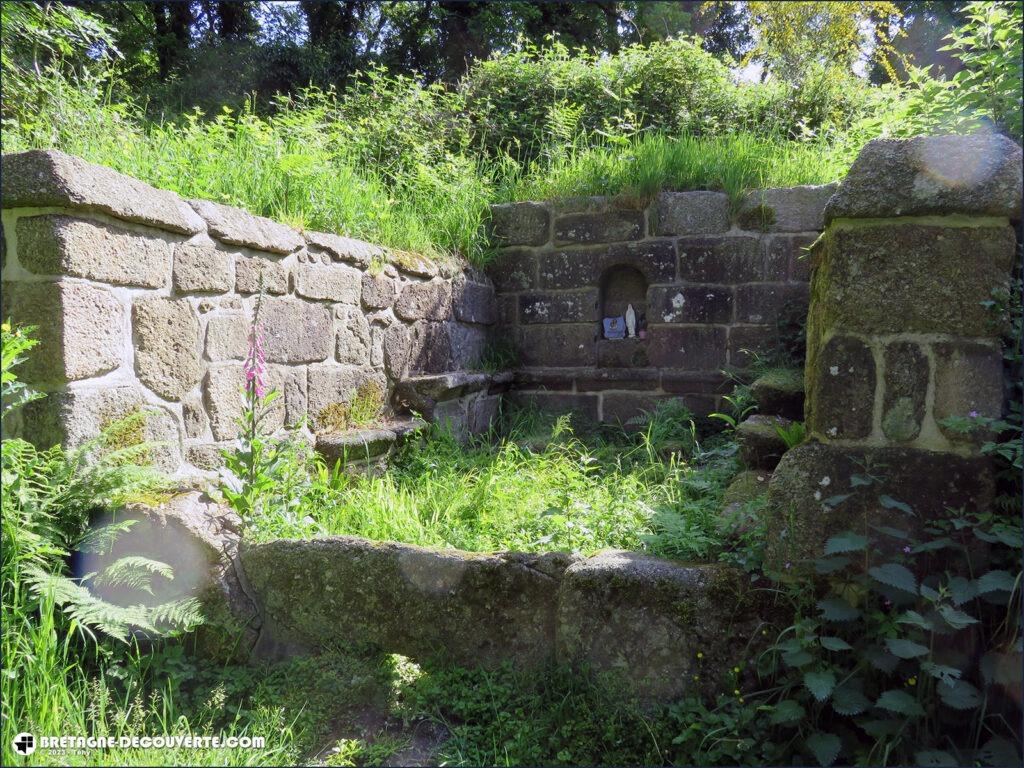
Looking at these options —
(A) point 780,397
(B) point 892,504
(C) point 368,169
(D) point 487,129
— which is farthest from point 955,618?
(D) point 487,129

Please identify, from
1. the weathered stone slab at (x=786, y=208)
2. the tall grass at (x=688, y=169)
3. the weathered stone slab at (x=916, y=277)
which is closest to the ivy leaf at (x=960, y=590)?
the weathered stone slab at (x=916, y=277)

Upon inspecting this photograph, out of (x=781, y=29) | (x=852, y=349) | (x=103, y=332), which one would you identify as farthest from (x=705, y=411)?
(x=103, y=332)

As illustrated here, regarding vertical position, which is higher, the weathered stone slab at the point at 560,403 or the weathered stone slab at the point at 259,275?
the weathered stone slab at the point at 259,275

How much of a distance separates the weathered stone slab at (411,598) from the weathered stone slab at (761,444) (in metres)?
A: 1.25

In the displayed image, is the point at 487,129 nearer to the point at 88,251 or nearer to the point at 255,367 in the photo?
the point at 255,367

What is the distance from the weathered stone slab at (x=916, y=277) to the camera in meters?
1.88

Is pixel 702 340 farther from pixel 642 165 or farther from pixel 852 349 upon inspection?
pixel 852 349

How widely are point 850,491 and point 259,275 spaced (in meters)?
2.47

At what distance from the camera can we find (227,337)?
9.47ft

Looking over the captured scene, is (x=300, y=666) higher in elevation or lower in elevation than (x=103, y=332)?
lower

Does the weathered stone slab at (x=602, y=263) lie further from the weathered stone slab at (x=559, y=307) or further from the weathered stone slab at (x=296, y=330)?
the weathered stone slab at (x=296, y=330)

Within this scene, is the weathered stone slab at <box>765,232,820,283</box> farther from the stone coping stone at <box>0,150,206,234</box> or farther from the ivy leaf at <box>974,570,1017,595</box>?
the stone coping stone at <box>0,150,206,234</box>

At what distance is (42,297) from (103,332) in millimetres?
206

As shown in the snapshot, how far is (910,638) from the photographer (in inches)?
71.3
